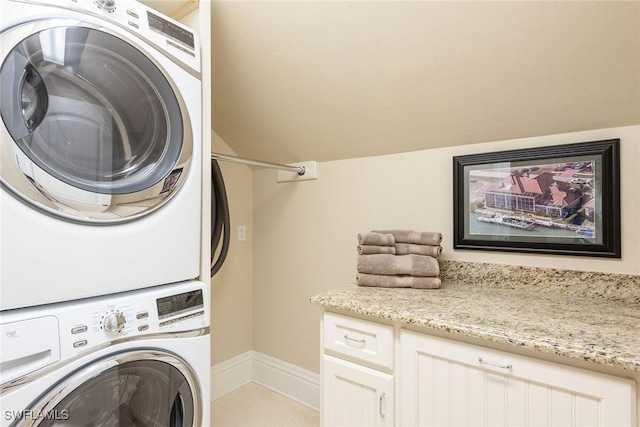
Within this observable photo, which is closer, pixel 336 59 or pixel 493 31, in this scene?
pixel 493 31

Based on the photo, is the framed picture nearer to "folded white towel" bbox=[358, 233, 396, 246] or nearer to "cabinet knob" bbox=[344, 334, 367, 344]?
"folded white towel" bbox=[358, 233, 396, 246]

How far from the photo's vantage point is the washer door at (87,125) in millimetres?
785

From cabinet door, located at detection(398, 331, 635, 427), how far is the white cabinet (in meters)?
0.06

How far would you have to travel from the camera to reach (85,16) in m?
0.90

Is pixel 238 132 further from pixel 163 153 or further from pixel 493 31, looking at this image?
pixel 493 31

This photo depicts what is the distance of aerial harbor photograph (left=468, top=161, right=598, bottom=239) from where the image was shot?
131 centimetres

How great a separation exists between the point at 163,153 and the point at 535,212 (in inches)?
58.9

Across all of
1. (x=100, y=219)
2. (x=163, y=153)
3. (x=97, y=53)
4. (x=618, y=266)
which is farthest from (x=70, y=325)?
(x=618, y=266)

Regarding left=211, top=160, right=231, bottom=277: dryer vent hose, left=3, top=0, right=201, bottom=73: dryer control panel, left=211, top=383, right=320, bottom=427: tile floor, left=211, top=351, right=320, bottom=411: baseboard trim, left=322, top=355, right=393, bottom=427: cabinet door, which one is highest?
left=3, top=0, right=201, bottom=73: dryer control panel

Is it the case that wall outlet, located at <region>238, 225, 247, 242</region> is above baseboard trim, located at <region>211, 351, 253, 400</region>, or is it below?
above

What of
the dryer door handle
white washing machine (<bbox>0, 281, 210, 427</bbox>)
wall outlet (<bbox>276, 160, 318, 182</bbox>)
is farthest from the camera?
wall outlet (<bbox>276, 160, 318, 182</bbox>)

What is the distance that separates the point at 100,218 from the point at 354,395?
3.56 ft

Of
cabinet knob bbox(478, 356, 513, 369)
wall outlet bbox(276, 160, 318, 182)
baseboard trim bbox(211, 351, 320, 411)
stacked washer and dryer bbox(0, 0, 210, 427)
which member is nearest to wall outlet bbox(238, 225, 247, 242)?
wall outlet bbox(276, 160, 318, 182)

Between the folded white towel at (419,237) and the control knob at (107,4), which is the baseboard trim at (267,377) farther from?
the control knob at (107,4)
